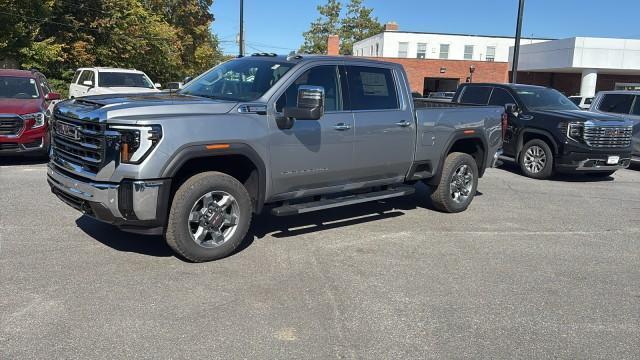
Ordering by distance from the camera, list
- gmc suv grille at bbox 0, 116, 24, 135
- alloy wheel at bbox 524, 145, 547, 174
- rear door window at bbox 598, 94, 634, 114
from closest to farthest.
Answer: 1. gmc suv grille at bbox 0, 116, 24, 135
2. alloy wheel at bbox 524, 145, 547, 174
3. rear door window at bbox 598, 94, 634, 114

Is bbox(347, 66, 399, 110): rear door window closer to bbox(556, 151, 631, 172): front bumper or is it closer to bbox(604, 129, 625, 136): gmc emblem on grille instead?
bbox(556, 151, 631, 172): front bumper

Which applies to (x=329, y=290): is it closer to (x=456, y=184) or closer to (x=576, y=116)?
(x=456, y=184)

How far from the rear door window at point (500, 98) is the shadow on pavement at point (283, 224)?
14.3ft

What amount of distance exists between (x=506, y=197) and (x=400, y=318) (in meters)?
5.54

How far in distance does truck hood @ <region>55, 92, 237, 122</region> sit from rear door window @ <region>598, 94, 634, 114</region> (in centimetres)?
1121

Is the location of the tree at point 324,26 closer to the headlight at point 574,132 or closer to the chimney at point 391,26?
the chimney at point 391,26

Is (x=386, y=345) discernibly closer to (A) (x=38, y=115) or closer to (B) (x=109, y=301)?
(B) (x=109, y=301)

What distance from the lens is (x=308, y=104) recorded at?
17.1ft

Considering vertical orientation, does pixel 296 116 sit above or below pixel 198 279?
above

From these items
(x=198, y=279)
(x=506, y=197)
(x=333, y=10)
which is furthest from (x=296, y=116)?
(x=333, y=10)

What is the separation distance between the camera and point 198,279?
15.8ft

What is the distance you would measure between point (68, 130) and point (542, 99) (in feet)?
31.9

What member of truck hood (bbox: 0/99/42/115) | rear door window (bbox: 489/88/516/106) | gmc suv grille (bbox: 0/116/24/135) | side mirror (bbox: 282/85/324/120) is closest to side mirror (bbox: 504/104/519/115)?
rear door window (bbox: 489/88/516/106)

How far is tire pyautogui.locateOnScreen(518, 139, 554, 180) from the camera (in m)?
11.0
